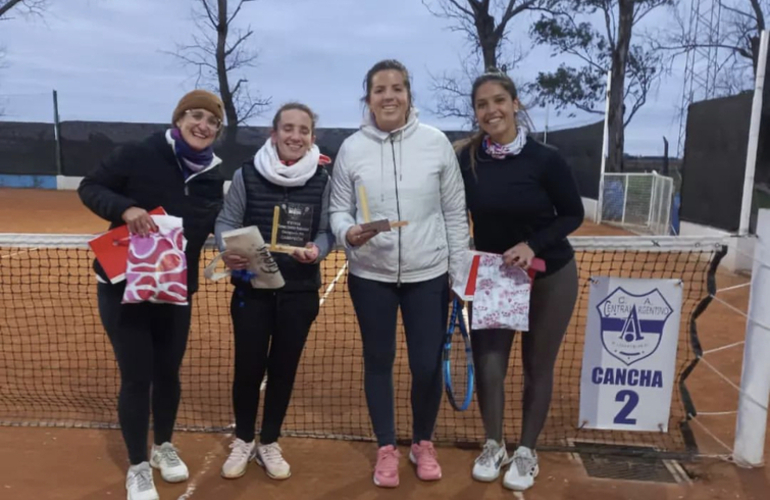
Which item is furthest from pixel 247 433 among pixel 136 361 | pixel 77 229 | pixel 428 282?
pixel 77 229

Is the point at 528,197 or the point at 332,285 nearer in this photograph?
the point at 528,197

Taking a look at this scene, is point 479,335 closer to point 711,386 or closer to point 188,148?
point 188,148

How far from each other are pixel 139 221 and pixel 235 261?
423mm

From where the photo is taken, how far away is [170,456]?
3.18 meters

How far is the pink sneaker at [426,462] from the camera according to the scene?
3172 millimetres

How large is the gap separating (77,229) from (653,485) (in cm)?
1270

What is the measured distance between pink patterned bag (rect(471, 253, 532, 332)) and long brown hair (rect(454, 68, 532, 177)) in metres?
0.43

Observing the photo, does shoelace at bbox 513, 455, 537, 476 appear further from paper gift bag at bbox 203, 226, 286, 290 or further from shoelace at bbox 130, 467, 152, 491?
shoelace at bbox 130, 467, 152, 491

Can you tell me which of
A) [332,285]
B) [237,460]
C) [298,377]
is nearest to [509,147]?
[237,460]

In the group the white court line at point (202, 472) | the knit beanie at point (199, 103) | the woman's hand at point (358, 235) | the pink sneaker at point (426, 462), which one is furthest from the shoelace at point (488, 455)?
the knit beanie at point (199, 103)

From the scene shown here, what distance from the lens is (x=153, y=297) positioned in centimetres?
269

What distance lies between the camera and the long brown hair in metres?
2.86

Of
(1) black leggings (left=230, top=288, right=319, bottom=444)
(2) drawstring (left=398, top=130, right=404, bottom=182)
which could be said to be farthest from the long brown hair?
(1) black leggings (left=230, top=288, right=319, bottom=444)

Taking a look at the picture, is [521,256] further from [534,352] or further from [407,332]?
[407,332]
